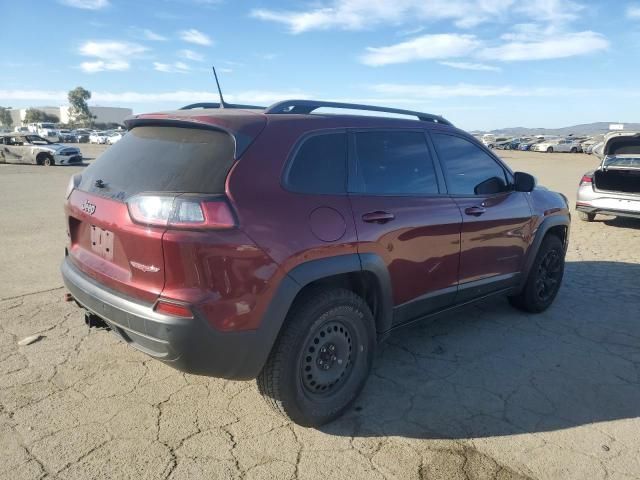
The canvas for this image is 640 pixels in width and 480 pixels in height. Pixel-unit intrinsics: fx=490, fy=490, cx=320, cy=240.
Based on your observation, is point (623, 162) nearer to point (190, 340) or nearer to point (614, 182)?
point (614, 182)

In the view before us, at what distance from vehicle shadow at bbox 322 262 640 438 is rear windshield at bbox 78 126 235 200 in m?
1.64

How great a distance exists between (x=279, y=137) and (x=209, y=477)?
179cm

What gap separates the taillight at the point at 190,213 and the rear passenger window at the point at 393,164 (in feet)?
3.03

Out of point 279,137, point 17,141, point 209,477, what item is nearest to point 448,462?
point 209,477

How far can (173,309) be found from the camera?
234 cm

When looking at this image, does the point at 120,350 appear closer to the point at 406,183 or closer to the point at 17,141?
the point at 406,183

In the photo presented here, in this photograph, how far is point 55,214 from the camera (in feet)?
30.9

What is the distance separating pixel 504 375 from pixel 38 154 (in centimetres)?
2528

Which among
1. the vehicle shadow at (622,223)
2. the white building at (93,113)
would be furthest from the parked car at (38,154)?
the white building at (93,113)

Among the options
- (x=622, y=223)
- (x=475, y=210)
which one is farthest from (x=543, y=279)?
(x=622, y=223)

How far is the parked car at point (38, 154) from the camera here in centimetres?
2334

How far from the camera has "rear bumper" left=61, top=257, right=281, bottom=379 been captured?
7.68 feet

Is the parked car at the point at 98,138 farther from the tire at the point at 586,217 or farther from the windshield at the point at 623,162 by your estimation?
the windshield at the point at 623,162

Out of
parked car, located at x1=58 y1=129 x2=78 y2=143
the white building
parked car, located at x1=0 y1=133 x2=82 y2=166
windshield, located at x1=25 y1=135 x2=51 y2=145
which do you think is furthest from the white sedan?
the white building
